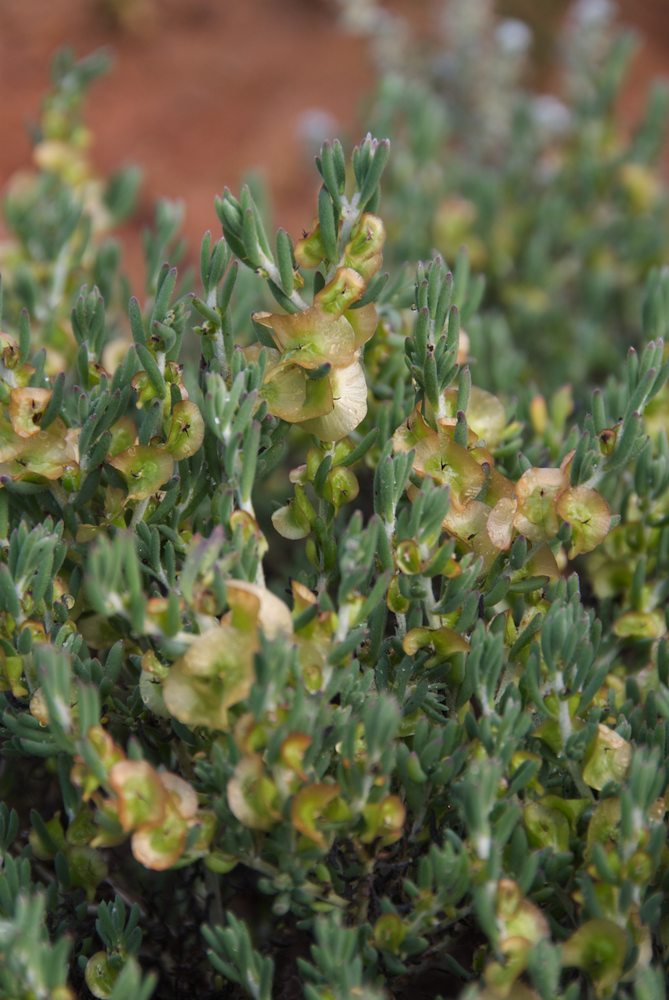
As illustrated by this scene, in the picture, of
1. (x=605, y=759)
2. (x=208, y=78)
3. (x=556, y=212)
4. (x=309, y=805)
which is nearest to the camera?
(x=309, y=805)

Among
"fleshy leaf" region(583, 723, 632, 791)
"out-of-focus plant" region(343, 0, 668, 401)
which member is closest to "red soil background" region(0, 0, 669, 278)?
"out-of-focus plant" region(343, 0, 668, 401)

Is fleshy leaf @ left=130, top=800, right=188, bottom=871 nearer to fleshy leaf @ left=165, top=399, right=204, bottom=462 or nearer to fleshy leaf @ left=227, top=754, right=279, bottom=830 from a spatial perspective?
fleshy leaf @ left=227, top=754, right=279, bottom=830

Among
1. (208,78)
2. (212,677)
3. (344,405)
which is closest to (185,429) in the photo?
(344,405)

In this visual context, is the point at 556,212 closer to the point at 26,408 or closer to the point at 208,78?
the point at 26,408

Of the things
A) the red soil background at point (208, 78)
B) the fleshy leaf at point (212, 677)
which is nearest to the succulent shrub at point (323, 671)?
the fleshy leaf at point (212, 677)

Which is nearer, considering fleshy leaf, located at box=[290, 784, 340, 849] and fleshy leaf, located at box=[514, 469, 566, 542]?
fleshy leaf, located at box=[290, 784, 340, 849]

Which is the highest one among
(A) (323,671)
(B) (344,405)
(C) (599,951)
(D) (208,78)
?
(B) (344,405)

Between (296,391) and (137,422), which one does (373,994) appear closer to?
(296,391)

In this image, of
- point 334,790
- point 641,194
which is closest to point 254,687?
point 334,790
